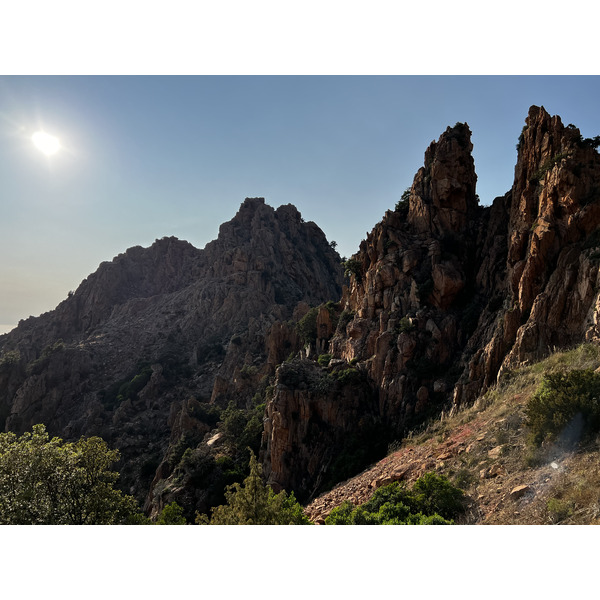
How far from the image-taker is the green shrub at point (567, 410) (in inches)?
463

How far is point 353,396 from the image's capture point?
3189 cm

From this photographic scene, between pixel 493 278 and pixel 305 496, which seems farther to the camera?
pixel 493 278

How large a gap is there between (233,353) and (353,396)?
4138 cm

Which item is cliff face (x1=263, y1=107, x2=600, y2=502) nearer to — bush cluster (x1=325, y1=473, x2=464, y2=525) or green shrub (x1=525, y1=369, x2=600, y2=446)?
green shrub (x1=525, y1=369, x2=600, y2=446)

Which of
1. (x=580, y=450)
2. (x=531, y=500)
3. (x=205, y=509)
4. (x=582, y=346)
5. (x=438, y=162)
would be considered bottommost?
(x=205, y=509)

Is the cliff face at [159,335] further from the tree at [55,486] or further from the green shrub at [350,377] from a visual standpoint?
the tree at [55,486]

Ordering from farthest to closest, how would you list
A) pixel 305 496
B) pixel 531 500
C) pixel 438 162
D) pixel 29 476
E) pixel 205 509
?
pixel 438 162 → pixel 205 509 → pixel 305 496 → pixel 29 476 → pixel 531 500

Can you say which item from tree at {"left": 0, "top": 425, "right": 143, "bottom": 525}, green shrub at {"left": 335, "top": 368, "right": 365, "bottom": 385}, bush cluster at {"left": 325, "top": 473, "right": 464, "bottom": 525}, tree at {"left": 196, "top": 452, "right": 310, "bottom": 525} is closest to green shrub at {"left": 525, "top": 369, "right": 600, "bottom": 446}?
bush cluster at {"left": 325, "top": 473, "right": 464, "bottom": 525}

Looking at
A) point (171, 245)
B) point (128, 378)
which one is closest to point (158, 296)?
point (171, 245)

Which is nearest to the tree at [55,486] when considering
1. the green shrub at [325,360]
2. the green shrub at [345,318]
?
the green shrub at [325,360]

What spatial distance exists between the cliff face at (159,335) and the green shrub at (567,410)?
123ft

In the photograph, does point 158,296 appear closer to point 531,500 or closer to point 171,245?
point 171,245

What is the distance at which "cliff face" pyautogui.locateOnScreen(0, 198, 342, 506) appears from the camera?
59.0 meters

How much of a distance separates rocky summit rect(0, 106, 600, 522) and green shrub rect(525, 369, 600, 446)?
5443 millimetres
